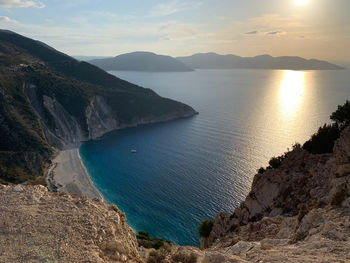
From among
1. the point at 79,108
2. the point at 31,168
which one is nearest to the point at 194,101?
the point at 79,108

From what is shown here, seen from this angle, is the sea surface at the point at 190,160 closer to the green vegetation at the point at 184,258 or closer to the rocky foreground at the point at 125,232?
the rocky foreground at the point at 125,232

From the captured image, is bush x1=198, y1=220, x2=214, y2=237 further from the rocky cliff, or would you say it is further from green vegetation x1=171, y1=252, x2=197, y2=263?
green vegetation x1=171, y1=252, x2=197, y2=263

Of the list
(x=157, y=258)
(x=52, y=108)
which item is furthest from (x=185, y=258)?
(x=52, y=108)

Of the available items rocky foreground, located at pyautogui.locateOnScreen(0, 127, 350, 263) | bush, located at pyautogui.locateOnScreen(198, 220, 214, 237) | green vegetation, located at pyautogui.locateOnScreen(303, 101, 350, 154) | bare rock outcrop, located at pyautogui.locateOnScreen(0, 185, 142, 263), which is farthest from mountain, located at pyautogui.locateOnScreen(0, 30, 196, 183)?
green vegetation, located at pyautogui.locateOnScreen(303, 101, 350, 154)

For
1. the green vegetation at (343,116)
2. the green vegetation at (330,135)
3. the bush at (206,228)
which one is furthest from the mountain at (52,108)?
the green vegetation at (343,116)

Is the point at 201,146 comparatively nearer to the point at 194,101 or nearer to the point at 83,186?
the point at 83,186

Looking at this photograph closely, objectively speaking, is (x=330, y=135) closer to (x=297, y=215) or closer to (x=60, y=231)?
(x=297, y=215)
